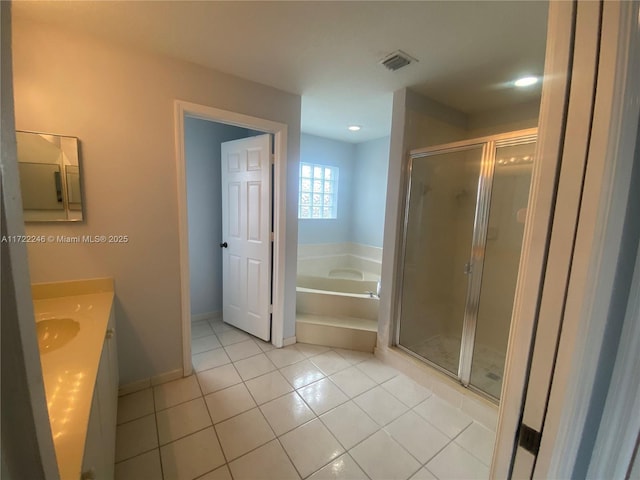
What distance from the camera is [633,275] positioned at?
600mm

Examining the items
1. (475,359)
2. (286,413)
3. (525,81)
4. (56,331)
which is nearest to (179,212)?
(56,331)

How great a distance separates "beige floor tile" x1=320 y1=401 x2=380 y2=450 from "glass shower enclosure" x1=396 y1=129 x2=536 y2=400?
810 millimetres

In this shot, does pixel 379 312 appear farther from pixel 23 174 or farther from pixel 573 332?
pixel 23 174

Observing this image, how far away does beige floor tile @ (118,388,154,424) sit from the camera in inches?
68.8

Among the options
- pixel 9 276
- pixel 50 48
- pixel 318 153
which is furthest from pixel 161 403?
pixel 318 153

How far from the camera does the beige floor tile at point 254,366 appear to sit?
87.0 inches

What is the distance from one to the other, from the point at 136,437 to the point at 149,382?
50cm

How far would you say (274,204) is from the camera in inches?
97.3

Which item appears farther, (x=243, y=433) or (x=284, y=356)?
(x=284, y=356)

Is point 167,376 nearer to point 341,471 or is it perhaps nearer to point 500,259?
Answer: point 341,471

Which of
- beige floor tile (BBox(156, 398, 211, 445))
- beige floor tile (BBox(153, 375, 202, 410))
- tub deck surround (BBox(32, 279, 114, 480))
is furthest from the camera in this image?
beige floor tile (BBox(153, 375, 202, 410))

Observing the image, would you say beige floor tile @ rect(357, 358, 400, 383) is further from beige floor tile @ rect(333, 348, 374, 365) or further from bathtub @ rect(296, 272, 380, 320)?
bathtub @ rect(296, 272, 380, 320)

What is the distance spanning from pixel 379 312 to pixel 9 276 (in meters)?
2.54

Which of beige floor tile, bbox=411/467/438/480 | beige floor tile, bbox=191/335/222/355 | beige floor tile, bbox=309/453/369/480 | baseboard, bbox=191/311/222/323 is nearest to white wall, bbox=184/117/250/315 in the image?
baseboard, bbox=191/311/222/323
